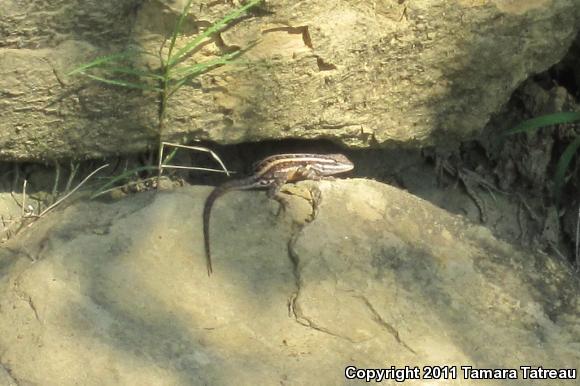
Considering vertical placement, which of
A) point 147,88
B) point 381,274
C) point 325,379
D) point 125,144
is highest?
point 147,88

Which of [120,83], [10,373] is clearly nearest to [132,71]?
[120,83]

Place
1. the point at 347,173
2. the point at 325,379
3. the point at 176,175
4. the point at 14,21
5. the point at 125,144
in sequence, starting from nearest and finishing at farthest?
the point at 325,379 < the point at 14,21 < the point at 125,144 < the point at 176,175 < the point at 347,173

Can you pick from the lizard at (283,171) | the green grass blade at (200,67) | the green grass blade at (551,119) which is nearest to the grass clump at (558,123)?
the green grass blade at (551,119)

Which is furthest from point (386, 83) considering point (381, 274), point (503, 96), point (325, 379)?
point (325, 379)

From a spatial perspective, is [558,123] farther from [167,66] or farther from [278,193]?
[167,66]

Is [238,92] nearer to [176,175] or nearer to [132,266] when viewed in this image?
[176,175]

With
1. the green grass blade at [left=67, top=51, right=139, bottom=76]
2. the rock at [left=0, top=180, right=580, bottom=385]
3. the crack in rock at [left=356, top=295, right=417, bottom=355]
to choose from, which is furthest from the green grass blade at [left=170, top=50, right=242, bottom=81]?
the crack in rock at [left=356, top=295, right=417, bottom=355]

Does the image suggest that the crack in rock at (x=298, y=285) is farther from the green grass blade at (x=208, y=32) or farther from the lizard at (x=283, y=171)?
the green grass blade at (x=208, y=32)
